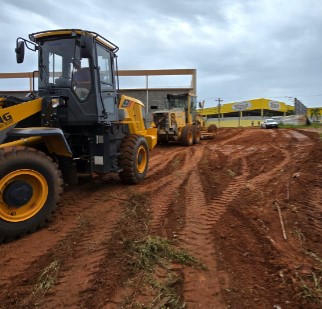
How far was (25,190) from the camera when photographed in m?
4.90

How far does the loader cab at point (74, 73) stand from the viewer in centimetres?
658

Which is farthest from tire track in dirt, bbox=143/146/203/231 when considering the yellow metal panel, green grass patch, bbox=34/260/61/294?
the yellow metal panel

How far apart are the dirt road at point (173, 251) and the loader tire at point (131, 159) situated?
1.25 feet

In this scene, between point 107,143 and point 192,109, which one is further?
point 192,109

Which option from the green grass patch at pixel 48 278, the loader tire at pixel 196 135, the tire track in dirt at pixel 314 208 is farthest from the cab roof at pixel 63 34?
the loader tire at pixel 196 135

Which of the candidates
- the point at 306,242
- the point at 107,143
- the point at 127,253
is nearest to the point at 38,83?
the point at 107,143

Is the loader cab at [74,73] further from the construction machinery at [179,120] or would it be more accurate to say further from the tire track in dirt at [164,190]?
the construction machinery at [179,120]

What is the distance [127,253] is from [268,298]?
1.65m

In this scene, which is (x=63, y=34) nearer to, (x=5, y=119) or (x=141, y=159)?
(x=5, y=119)

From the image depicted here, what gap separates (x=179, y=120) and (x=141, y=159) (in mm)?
10584

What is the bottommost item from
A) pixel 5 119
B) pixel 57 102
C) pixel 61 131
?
pixel 61 131

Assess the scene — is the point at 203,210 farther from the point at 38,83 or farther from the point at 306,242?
the point at 38,83

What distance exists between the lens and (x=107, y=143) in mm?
7195

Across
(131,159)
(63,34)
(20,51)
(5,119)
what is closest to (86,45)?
(63,34)
